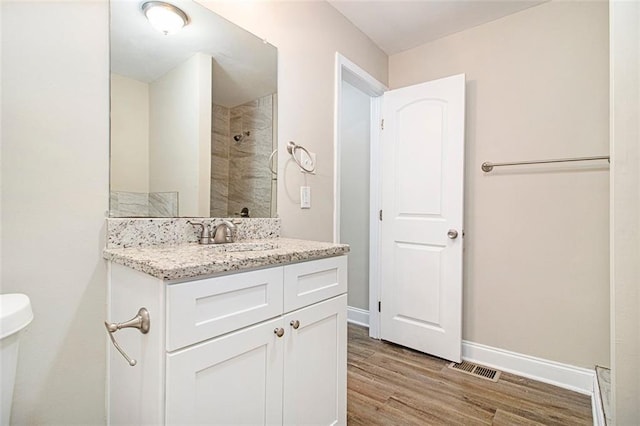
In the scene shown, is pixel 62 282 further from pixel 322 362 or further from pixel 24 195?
pixel 322 362

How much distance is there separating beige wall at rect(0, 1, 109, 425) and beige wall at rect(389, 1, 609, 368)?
7.29 ft

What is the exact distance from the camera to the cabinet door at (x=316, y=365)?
1118mm

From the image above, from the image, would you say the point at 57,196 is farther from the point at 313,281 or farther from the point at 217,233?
the point at 313,281

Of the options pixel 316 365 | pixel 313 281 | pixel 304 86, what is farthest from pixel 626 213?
pixel 304 86

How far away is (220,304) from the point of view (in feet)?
2.97

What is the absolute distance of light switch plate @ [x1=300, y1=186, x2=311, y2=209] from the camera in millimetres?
1870

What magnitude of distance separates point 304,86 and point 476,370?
214 cm

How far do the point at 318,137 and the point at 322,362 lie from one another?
129cm

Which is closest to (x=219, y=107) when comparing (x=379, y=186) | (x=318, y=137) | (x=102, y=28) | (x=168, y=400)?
(x=102, y=28)

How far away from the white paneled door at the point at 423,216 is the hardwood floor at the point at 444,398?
27 cm

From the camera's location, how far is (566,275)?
1.96m

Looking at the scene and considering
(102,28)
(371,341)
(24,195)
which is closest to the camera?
(24,195)

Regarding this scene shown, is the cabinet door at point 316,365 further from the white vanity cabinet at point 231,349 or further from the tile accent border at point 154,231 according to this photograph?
the tile accent border at point 154,231

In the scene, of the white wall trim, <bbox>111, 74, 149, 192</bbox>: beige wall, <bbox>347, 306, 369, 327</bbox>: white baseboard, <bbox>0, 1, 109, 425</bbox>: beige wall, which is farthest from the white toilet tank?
<bbox>347, 306, 369, 327</bbox>: white baseboard
